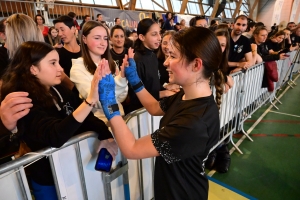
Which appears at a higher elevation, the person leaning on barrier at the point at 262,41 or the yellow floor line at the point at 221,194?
the person leaning on barrier at the point at 262,41

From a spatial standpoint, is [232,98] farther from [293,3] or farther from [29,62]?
[293,3]

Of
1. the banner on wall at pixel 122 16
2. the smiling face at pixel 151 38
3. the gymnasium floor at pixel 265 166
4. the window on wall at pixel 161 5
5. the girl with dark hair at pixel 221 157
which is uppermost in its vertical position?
the window on wall at pixel 161 5

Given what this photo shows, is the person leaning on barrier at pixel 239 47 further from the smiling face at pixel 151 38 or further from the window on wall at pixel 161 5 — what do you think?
the window on wall at pixel 161 5

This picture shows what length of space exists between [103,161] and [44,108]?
0.49 metres

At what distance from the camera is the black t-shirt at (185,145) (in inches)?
38.9

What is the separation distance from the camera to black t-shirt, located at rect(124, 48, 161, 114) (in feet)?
6.68

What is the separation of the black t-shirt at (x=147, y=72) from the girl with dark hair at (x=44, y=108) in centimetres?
77

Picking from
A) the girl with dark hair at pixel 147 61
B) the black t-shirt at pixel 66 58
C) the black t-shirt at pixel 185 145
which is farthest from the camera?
the black t-shirt at pixel 66 58

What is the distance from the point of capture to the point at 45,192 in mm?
1339

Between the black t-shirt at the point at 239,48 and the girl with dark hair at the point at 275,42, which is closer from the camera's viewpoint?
the black t-shirt at the point at 239,48

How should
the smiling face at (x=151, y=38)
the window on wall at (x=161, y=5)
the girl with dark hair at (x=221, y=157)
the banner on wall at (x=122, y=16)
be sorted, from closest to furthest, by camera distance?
1. the smiling face at (x=151, y=38)
2. the girl with dark hair at (x=221, y=157)
3. the banner on wall at (x=122, y=16)
4. the window on wall at (x=161, y=5)

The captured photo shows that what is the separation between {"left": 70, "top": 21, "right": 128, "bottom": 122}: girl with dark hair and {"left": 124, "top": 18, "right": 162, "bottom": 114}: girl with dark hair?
0.23 m

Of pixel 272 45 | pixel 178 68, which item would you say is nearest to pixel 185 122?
pixel 178 68

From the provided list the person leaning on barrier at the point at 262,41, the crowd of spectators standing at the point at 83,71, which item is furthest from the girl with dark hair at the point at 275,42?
the crowd of spectators standing at the point at 83,71
